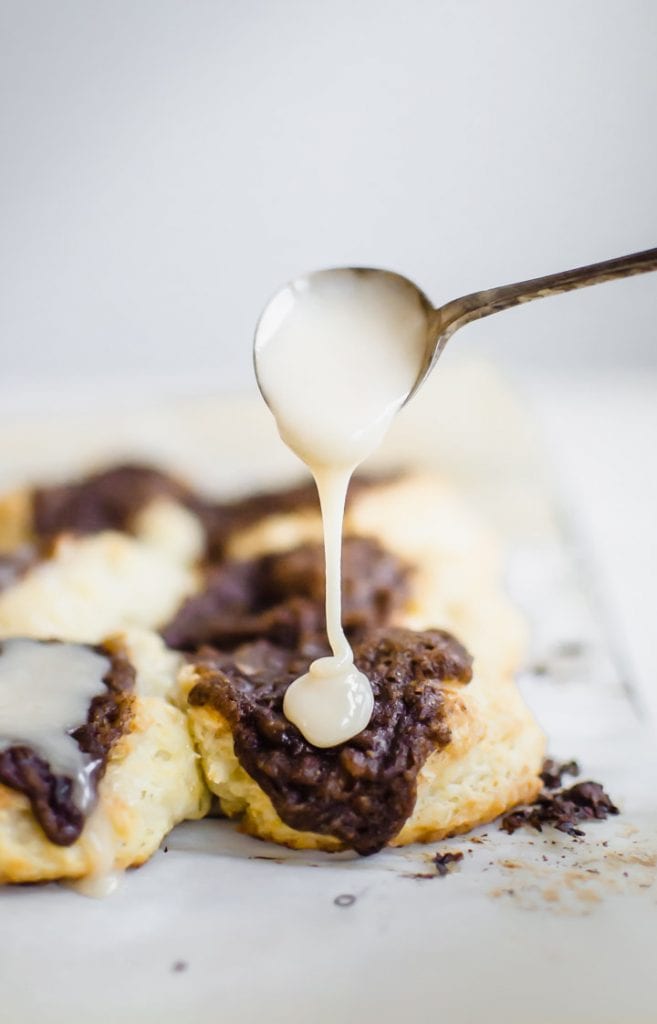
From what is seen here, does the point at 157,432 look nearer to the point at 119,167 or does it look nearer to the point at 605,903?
the point at 119,167

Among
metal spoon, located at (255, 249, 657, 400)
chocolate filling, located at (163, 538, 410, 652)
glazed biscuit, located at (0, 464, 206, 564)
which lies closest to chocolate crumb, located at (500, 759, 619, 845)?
chocolate filling, located at (163, 538, 410, 652)

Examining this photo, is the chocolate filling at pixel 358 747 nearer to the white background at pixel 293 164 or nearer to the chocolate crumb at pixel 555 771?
the chocolate crumb at pixel 555 771

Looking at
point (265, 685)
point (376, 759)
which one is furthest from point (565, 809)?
point (265, 685)

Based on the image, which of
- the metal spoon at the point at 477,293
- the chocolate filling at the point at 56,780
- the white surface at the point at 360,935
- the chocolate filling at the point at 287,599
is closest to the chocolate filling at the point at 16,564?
the chocolate filling at the point at 287,599

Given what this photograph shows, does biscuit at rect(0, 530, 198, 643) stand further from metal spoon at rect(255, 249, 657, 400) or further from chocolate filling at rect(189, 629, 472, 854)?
metal spoon at rect(255, 249, 657, 400)

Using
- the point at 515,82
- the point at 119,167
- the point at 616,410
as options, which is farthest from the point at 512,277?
the point at 119,167

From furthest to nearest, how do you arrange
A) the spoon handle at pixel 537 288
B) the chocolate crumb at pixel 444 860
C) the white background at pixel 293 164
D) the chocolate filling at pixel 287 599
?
the white background at pixel 293 164
the chocolate filling at pixel 287 599
the chocolate crumb at pixel 444 860
the spoon handle at pixel 537 288
